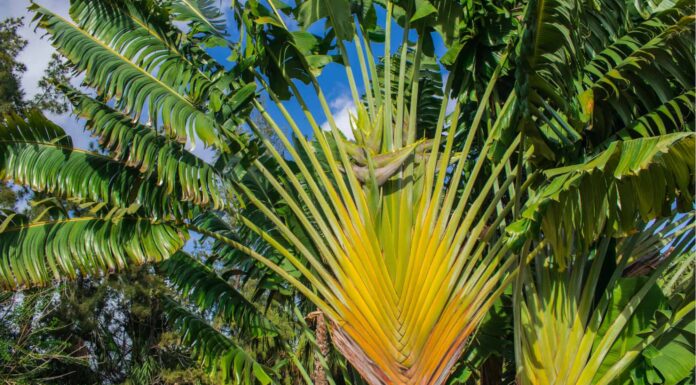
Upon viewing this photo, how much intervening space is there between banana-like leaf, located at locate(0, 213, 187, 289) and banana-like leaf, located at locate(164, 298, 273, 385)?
143 centimetres

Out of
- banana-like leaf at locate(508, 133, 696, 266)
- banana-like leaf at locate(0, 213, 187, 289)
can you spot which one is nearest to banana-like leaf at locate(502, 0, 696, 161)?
banana-like leaf at locate(508, 133, 696, 266)

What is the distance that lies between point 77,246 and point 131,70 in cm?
150

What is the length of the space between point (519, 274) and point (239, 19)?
3389 millimetres

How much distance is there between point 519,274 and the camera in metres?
4.30

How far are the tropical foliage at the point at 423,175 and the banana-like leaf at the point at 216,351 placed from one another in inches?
1.1

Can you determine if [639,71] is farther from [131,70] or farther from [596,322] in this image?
[131,70]

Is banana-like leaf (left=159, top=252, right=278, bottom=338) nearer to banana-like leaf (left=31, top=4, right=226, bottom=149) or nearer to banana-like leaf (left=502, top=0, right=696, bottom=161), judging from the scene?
banana-like leaf (left=31, top=4, right=226, bottom=149)

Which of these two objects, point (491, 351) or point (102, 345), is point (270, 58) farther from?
point (102, 345)

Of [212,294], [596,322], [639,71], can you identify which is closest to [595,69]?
[639,71]

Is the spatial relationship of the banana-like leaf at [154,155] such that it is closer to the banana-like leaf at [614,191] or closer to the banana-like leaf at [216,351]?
the banana-like leaf at [216,351]

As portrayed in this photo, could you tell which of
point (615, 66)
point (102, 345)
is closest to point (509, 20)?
point (615, 66)

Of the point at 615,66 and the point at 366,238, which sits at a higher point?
the point at 615,66

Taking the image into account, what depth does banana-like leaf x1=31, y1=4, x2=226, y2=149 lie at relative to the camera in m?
4.79

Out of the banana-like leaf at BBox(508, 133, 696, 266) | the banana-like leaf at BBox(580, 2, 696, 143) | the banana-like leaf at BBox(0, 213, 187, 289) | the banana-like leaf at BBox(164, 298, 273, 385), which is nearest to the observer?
the banana-like leaf at BBox(508, 133, 696, 266)
